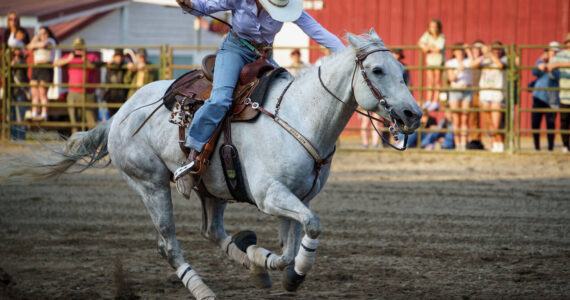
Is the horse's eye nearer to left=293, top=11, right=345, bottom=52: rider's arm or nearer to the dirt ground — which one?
left=293, top=11, right=345, bottom=52: rider's arm

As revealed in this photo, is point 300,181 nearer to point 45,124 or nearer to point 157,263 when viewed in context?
point 157,263

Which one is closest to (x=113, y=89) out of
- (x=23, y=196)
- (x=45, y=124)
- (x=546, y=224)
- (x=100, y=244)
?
(x=45, y=124)

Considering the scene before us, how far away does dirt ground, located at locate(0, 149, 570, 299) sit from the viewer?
17.3ft

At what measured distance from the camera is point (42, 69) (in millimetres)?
15367

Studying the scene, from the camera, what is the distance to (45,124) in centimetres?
1507

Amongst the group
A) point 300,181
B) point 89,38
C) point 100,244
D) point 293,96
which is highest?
point 89,38

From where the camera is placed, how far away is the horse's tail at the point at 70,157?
5.76 metres

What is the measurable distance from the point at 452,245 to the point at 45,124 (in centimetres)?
1063

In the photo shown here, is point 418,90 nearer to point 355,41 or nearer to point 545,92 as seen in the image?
point 545,92

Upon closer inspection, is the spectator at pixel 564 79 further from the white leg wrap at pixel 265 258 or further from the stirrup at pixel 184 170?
the stirrup at pixel 184 170

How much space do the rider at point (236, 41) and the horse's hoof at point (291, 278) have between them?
921 mm

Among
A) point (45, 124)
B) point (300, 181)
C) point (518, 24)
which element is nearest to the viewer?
point (300, 181)

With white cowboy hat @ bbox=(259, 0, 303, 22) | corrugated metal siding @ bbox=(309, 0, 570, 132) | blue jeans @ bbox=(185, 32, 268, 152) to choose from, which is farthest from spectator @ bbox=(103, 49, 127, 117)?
white cowboy hat @ bbox=(259, 0, 303, 22)

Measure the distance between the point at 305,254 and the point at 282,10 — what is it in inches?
61.3
